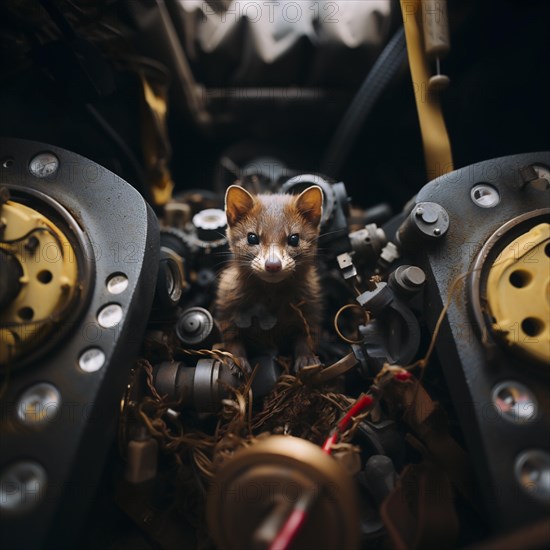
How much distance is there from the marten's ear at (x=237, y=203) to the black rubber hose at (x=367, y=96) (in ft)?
1.35

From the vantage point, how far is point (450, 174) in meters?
0.91

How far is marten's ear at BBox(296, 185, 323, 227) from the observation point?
100 cm

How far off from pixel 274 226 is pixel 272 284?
0.45 feet

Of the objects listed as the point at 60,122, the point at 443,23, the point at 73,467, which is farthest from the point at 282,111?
the point at 73,467

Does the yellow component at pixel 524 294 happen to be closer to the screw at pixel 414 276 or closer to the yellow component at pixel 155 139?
the screw at pixel 414 276

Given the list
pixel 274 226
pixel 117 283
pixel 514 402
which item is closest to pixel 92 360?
pixel 117 283

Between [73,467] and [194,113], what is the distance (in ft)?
3.81

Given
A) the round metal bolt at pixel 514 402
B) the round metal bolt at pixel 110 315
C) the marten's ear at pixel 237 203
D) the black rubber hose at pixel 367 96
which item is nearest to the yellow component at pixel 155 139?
the marten's ear at pixel 237 203

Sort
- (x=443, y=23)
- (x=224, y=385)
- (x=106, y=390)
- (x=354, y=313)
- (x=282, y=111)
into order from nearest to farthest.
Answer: (x=106, y=390) → (x=224, y=385) → (x=443, y=23) → (x=354, y=313) → (x=282, y=111)

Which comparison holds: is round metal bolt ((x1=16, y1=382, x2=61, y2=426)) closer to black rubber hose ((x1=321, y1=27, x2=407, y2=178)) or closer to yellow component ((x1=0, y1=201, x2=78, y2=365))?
yellow component ((x1=0, y1=201, x2=78, y2=365))

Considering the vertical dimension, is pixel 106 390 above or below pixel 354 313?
below

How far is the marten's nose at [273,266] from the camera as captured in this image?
0.89 m

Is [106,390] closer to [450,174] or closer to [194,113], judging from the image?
[450,174]

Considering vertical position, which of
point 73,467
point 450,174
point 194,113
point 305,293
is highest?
point 194,113
